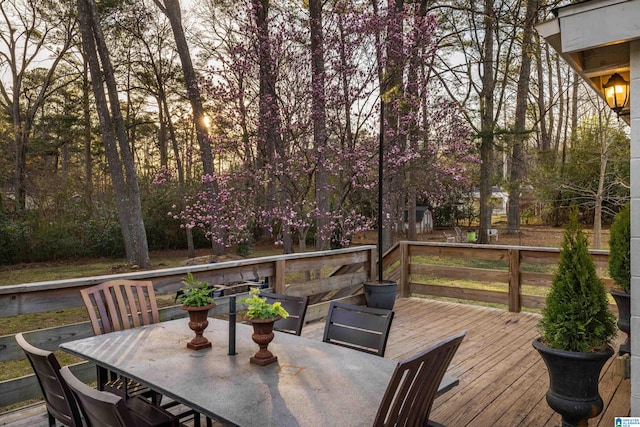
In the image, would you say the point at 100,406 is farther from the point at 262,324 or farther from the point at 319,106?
the point at 319,106

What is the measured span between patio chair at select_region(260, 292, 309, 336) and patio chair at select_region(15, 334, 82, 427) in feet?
3.62

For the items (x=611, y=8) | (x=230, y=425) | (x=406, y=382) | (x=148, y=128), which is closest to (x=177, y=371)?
(x=230, y=425)

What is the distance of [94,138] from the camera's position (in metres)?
15.6

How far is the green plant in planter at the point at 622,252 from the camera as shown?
3268 millimetres

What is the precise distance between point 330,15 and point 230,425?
638cm

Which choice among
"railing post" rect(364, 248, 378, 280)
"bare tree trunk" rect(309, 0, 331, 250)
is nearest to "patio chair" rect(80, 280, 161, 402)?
"railing post" rect(364, 248, 378, 280)

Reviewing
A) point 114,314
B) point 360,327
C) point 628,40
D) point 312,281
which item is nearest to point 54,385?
point 114,314

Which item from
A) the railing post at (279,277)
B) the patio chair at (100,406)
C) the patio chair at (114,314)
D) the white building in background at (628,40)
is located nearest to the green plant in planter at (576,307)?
the white building in background at (628,40)

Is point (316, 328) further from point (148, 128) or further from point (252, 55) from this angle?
point (148, 128)

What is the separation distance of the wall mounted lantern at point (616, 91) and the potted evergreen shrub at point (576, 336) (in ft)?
3.36

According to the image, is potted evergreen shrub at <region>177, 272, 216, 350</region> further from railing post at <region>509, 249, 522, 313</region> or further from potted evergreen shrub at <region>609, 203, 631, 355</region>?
railing post at <region>509, 249, 522, 313</region>

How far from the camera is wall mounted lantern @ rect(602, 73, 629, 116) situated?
113 inches

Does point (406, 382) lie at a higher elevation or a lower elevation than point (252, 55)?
lower

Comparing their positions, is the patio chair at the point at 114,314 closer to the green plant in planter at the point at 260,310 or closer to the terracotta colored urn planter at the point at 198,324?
the terracotta colored urn planter at the point at 198,324
